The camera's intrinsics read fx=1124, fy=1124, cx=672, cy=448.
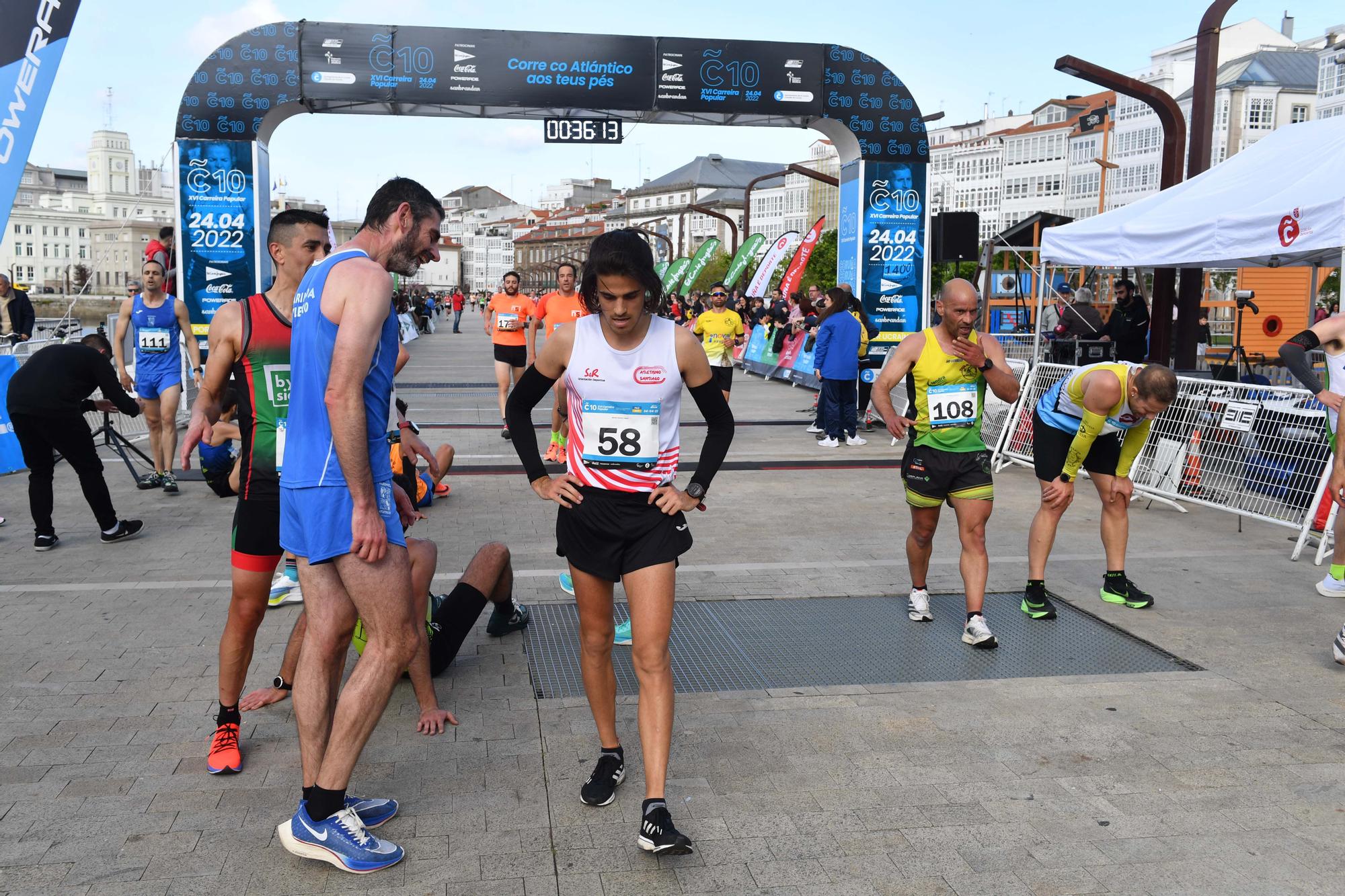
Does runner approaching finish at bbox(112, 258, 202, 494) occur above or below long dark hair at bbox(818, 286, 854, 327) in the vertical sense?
below

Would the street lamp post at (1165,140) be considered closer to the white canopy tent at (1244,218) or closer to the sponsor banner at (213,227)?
the white canopy tent at (1244,218)

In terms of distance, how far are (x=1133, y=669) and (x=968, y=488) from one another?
1112 mm

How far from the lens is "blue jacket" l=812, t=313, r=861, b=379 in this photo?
12.7 m

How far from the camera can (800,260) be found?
22.6 m

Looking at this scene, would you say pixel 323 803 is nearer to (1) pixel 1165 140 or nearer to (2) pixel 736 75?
(1) pixel 1165 140

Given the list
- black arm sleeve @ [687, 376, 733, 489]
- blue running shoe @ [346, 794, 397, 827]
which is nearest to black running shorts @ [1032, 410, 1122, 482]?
black arm sleeve @ [687, 376, 733, 489]

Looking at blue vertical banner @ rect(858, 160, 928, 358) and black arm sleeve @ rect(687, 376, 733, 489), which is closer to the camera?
black arm sleeve @ rect(687, 376, 733, 489)

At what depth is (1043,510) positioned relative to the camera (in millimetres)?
6113

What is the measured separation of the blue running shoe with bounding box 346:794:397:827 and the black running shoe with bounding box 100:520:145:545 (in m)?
4.91

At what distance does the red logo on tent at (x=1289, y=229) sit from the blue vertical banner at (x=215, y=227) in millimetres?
10624

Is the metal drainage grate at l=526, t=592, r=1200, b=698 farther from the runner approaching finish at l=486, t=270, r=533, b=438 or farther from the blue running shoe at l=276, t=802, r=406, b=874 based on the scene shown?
the runner approaching finish at l=486, t=270, r=533, b=438

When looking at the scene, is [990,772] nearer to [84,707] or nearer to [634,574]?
[634,574]

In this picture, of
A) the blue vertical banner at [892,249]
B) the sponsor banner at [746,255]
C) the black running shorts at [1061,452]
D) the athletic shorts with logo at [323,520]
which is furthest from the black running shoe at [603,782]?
the sponsor banner at [746,255]

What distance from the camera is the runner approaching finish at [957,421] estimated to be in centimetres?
544
